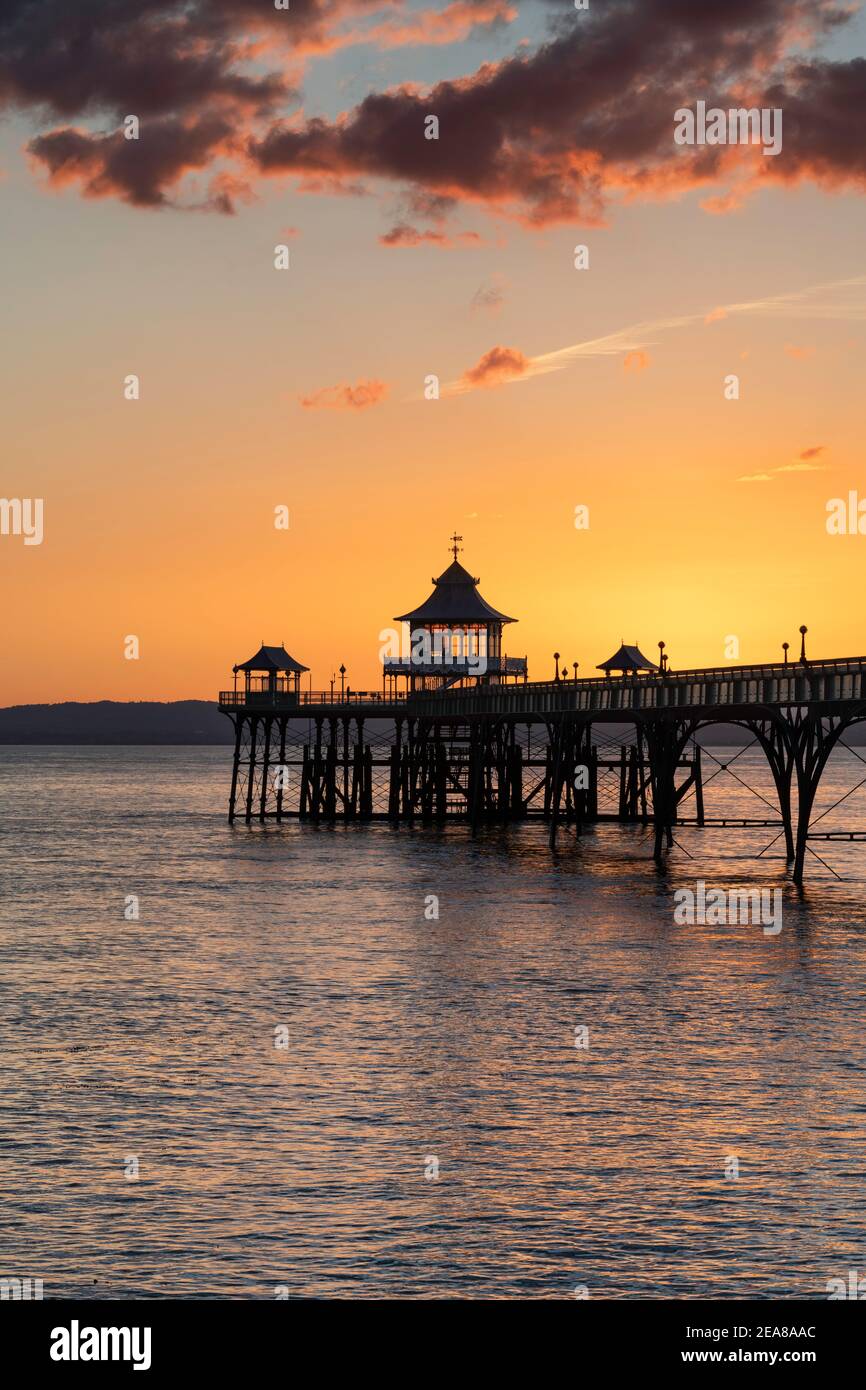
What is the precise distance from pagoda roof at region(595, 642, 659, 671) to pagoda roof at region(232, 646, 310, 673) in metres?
18.1

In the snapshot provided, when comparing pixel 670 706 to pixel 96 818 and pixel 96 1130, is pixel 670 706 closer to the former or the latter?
pixel 96 1130

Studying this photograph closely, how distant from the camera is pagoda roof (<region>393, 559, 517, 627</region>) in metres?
95.2

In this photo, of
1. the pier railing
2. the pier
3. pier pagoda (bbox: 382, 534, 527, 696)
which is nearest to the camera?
the pier railing

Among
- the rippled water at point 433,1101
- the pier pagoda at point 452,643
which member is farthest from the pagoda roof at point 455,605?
the rippled water at point 433,1101

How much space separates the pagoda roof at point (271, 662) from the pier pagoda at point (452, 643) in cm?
565

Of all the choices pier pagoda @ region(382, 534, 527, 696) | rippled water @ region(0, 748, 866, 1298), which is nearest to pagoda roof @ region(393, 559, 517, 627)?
pier pagoda @ region(382, 534, 527, 696)

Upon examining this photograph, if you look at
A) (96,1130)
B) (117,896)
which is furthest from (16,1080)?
(117,896)

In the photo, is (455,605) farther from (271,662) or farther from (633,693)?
(633,693)

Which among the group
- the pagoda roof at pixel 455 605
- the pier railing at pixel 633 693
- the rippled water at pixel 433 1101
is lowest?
the rippled water at pixel 433 1101

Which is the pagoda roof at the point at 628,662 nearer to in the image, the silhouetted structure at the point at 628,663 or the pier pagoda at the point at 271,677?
the silhouetted structure at the point at 628,663

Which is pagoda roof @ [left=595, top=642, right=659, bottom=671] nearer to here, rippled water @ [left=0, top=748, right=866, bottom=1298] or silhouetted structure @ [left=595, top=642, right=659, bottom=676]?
silhouetted structure @ [left=595, top=642, right=659, bottom=676]

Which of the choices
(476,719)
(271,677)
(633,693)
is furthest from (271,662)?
(633,693)

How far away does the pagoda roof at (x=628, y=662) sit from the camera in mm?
99938
